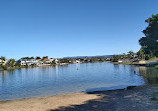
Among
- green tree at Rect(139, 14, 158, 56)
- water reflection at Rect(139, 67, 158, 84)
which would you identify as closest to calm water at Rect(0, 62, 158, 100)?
water reflection at Rect(139, 67, 158, 84)

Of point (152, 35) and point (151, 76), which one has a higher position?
point (152, 35)

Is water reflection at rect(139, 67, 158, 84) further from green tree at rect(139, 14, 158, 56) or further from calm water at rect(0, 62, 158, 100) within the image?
green tree at rect(139, 14, 158, 56)

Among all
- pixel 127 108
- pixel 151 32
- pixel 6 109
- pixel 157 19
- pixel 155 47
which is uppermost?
pixel 157 19

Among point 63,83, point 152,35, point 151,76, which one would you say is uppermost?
point 152,35

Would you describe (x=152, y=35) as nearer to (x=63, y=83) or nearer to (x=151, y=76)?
(x=151, y=76)

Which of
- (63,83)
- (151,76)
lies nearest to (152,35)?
(151,76)

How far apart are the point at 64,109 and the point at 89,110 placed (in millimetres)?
2551

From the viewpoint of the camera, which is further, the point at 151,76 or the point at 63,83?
the point at 151,76

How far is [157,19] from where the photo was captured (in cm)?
2409

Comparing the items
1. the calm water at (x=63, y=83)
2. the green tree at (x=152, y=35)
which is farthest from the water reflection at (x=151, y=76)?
the green tree at (x=152, y=35)

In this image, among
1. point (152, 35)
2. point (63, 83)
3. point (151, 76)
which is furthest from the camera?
point (151, 76)

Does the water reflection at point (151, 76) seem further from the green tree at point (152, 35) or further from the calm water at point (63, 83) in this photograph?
the green tree at point (152, 35)

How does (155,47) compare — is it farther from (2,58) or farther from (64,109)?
(2,58)

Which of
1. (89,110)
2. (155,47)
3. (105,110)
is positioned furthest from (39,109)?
(155,47)
